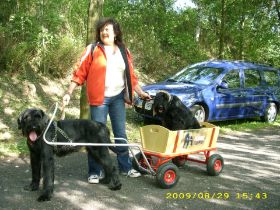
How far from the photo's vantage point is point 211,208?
16.4ft

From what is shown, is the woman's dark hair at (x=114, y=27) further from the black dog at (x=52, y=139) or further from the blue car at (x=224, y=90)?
the blue car at (x=224, y=90)

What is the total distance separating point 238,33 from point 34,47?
9.64 metres

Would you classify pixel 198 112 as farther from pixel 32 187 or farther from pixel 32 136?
pixel 32 136

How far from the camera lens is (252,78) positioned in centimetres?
1202

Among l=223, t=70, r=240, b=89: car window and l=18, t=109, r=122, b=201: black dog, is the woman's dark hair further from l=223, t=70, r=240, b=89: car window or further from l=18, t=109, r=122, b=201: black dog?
l=223, t=70, r=240, b=89: car window

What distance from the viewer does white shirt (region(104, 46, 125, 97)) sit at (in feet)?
18.1

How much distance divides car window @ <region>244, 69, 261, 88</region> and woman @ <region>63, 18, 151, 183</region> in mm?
6710

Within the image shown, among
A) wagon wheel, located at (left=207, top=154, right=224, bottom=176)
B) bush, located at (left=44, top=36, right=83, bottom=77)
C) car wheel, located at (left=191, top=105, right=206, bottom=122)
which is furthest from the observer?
bush, located at (left=44, top=36, right=83, bottom=77)

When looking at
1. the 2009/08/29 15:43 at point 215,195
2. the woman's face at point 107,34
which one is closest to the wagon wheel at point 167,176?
the 2009/08/29 15:43 at point 215,195

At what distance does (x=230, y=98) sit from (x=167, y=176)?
597 cm

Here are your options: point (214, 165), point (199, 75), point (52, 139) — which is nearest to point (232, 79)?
point (199, 75)

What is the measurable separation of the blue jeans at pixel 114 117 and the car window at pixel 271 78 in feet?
25.4

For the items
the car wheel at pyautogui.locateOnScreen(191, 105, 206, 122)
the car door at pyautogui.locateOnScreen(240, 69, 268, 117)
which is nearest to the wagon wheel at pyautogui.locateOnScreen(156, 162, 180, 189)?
the car wheel at pyautogui.locateOnScreen(191, 105, 206, 122)

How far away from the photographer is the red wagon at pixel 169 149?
18.3 ft
